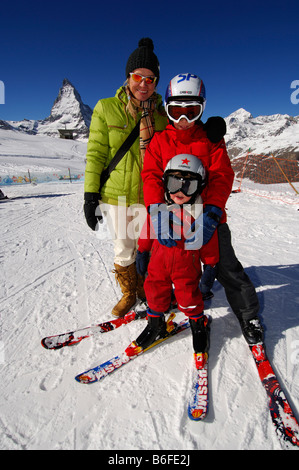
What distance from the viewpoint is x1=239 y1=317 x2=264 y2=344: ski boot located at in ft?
6.18

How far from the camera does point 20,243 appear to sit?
4535 mm

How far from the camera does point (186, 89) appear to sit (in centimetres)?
185

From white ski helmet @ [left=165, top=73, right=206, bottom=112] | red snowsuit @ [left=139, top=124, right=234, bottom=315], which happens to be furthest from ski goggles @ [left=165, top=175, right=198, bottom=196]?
white ski helmet @ [left=165, top=73, right=206, bottom=112]

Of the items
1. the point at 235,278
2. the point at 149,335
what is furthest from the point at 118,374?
the point at 235,278

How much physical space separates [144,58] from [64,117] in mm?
169178

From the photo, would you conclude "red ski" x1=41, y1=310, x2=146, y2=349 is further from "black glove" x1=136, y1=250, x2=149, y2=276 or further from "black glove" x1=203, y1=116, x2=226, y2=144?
"black glove" x1=203, y1=116, x2=226, y2=144

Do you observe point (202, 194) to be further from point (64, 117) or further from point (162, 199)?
point (64, 117)

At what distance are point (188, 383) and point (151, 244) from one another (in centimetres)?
104

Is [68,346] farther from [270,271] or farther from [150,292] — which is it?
[270,271]

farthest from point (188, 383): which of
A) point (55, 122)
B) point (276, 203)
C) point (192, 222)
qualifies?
point (55, 122)

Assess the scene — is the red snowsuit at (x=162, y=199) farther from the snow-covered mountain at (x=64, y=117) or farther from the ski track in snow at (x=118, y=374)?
the snow-covered mountain at (x=64, y=117)

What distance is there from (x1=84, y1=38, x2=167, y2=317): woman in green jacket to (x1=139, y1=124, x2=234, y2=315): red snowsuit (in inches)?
10.8

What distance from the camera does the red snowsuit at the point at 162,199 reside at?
1.79m
